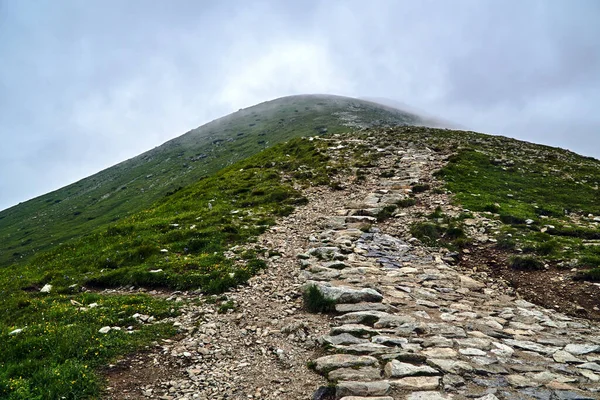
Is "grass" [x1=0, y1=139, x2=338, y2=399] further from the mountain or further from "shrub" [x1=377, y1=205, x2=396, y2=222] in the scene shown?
"shrub" [x1=377, y1=205, x2=396, y2=222]

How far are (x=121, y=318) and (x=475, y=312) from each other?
11373mm

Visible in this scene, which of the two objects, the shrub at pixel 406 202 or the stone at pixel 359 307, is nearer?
the stone at pixel 359 307

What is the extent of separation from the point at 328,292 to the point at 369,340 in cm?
300

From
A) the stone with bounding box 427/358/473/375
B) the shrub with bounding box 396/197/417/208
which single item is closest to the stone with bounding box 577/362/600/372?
the stone with bounding box 427/358/473/375

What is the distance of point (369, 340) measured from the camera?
947cm

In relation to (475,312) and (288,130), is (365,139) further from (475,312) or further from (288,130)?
(288,130)

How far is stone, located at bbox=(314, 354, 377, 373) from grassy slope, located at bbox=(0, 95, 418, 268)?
115 m

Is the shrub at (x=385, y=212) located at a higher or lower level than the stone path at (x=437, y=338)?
higher

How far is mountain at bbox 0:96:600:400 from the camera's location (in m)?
8.12

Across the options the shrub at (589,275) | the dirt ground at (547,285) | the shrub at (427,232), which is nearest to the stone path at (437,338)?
the dirt ground at (547,285)

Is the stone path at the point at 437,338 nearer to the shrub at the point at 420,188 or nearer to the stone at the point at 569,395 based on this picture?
the stone at the point at 569,395

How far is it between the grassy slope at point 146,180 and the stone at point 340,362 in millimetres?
→ 115472

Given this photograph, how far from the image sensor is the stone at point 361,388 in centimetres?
719

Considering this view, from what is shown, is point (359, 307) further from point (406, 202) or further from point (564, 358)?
point (406, 202)
